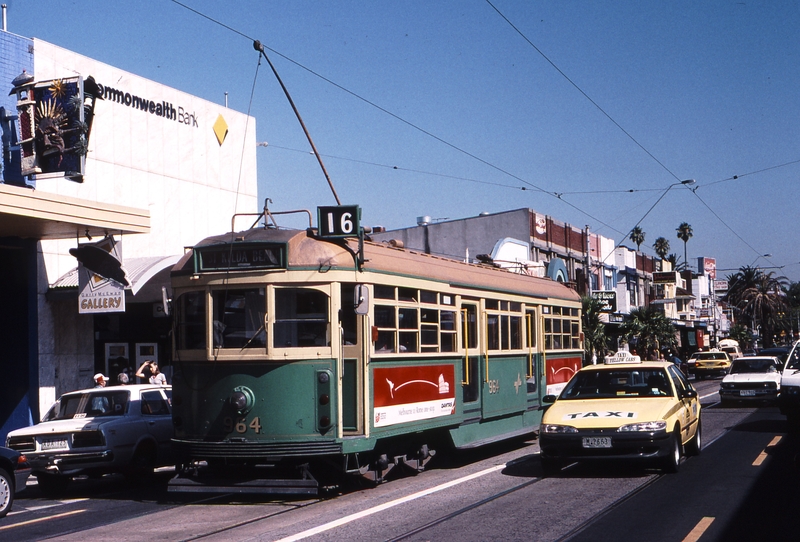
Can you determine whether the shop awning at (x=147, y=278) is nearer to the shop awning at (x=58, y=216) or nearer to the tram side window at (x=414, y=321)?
the shop awning at (x=58, y=216)

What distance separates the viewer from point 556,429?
11695 mm

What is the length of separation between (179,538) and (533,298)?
9763 millimetres

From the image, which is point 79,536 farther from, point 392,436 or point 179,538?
point 392,436

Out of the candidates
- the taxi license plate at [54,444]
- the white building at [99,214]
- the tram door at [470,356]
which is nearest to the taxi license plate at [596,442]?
the tram door at [470,356]

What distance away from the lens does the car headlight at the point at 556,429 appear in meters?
11.6

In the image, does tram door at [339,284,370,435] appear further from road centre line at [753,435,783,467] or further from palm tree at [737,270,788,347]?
palm tree at [737,270,788,347]

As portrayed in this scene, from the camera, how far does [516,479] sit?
11930mm

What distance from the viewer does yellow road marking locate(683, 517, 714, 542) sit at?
26.2 ft

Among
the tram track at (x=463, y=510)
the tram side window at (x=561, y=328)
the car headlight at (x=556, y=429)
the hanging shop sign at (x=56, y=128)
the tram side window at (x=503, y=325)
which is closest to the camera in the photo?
the tram track at (x=463, y=510)

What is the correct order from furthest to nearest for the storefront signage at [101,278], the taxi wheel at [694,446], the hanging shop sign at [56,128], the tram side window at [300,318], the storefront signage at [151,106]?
the storefront signage at [151,106]
the hanging shop sign at [56,128]
the storefront signage at [101,278]
the taxi wheel at [694,446]
the tram side window at [300,318]

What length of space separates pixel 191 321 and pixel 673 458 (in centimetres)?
638

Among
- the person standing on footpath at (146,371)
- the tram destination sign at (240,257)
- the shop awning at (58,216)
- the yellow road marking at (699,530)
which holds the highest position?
the shop awning at (58,216)

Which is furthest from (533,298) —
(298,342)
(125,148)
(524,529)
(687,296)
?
(687,296)

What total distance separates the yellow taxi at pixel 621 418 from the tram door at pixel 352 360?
100 inches
